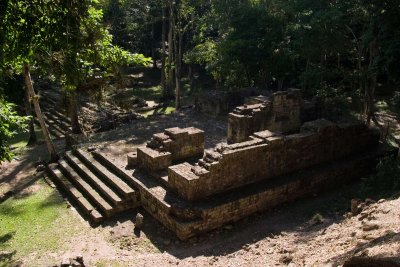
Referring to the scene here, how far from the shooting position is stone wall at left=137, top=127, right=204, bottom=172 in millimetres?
12750

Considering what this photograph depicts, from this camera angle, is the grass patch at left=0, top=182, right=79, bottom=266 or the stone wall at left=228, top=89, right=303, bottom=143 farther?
the stone wall at left=228, top=89, right=303, bottom=143

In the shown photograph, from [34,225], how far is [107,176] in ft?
8.93

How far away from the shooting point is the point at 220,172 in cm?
1130

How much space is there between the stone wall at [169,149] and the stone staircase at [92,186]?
40.5 inches

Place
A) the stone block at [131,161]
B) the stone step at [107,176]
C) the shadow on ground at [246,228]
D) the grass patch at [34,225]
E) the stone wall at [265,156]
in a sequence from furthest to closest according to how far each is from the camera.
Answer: the stone block at [131,161], the stone step at [107,176], the stone wall at [265,156], the grass patch at [34,225], the shadow on ground at [246,228]

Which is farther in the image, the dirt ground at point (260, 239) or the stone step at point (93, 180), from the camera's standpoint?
the stone step at point (93, 180)

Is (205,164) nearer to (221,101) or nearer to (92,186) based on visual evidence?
(92,186)

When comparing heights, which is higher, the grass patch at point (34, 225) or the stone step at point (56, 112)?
the stone step at point (56, 112)

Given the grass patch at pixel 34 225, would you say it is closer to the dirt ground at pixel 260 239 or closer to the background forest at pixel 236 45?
the dirt ground at pixel 260 239

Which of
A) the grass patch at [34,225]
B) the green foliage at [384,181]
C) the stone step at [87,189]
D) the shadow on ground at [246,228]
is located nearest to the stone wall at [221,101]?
the stone step at [87,189]

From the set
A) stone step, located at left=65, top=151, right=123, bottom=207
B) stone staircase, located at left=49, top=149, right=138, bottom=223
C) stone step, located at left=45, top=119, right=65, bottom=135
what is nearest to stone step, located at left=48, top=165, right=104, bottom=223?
stone staircase, located at left=49, top=149, right=138, bottom=223

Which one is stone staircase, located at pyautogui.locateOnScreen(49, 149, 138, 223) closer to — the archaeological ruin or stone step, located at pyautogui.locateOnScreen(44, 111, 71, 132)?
the archaeological ruin

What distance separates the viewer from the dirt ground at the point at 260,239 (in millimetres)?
8039

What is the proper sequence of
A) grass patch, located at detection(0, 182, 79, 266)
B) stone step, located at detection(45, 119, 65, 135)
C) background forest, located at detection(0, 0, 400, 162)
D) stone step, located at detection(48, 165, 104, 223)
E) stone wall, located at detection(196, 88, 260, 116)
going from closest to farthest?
1. background forest, located at detection(0, 0, 400, 162)
2. grass patch, located at detection(0, 182, 79, 266)
3. stone step, located at detection(48, 165, 104, 223)
4. stone wall, located at detection(196, 88, 260, 116)
5. stone step, located at detection(45, 119, 65, 135)
